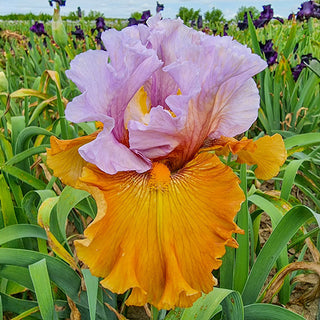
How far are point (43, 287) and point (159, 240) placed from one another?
1.40ft

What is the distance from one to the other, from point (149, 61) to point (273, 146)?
1.38ft

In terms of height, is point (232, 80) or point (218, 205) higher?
point (232, 80)

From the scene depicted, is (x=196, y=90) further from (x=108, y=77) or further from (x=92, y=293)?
(x=92, y=293)

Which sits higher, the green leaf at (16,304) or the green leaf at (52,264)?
the green leaf at (52,264)

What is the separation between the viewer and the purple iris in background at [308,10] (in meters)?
4.95

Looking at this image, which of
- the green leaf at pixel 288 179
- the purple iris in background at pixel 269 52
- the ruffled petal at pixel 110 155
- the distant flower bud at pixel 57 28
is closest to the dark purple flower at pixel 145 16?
the purple iris in background at pixel 269 52

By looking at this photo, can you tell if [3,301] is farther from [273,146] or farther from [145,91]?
[273,146]

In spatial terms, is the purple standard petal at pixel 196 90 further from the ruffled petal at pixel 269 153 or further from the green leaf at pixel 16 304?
the green leaf at pixel 16 304

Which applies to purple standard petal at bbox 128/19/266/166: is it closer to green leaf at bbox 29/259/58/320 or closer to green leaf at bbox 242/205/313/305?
green leaf at bbox 242/205/313/305

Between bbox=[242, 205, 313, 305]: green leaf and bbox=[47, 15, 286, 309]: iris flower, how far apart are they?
231 mm

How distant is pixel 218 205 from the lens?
815mm

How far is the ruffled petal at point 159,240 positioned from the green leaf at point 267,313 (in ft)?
1.13

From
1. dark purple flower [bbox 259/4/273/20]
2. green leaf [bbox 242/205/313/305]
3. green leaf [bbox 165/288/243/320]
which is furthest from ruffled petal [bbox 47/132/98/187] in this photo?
dark purple flower [bbox 259/4/273/20]

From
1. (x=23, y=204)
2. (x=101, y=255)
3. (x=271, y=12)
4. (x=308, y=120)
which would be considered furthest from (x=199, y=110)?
(x=271, y=12)
